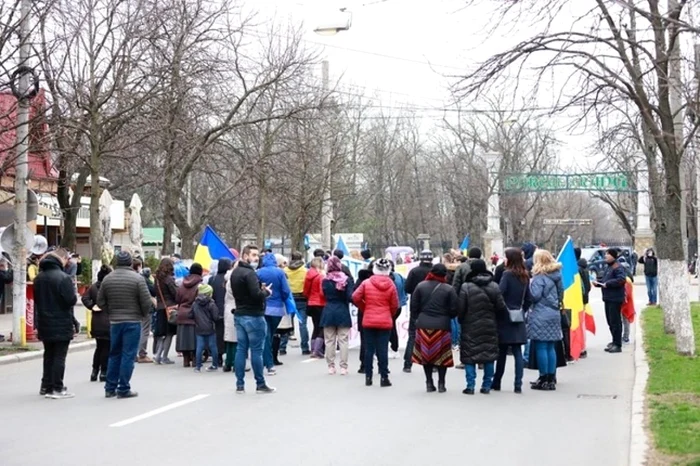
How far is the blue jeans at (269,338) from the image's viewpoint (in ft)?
49.9

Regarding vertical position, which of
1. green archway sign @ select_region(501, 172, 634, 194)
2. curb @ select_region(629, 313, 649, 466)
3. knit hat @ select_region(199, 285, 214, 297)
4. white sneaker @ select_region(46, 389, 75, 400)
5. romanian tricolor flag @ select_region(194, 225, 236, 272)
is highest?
green archway sign @ select_region(501, 172, 634, 194)

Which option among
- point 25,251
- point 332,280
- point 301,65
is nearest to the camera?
point 332,280

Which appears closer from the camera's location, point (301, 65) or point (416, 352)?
point (416, 352)

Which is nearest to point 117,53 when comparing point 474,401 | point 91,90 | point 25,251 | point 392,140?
point 91,90

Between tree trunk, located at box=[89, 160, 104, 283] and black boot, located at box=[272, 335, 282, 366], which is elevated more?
tree trunk, located at box=[89, 160, 104, 283]

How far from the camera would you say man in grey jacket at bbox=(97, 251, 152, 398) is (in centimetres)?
1262

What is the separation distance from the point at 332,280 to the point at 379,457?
663 centimetres

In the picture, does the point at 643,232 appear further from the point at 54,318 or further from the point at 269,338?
the point at 54,318

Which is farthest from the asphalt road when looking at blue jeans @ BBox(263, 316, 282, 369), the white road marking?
blue jeans @ BBox(263, 316, 282, 369)

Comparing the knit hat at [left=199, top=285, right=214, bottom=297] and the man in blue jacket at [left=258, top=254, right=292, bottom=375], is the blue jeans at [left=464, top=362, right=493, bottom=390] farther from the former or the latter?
the knit hat at [left=199, top=285, right=214, bottom=297]

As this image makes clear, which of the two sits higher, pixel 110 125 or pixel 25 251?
pixel 110 125

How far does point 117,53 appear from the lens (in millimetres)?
22141

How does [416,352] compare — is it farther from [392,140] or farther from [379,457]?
[392,140]

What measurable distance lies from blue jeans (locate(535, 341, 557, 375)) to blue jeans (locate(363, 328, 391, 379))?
200 centimetres
